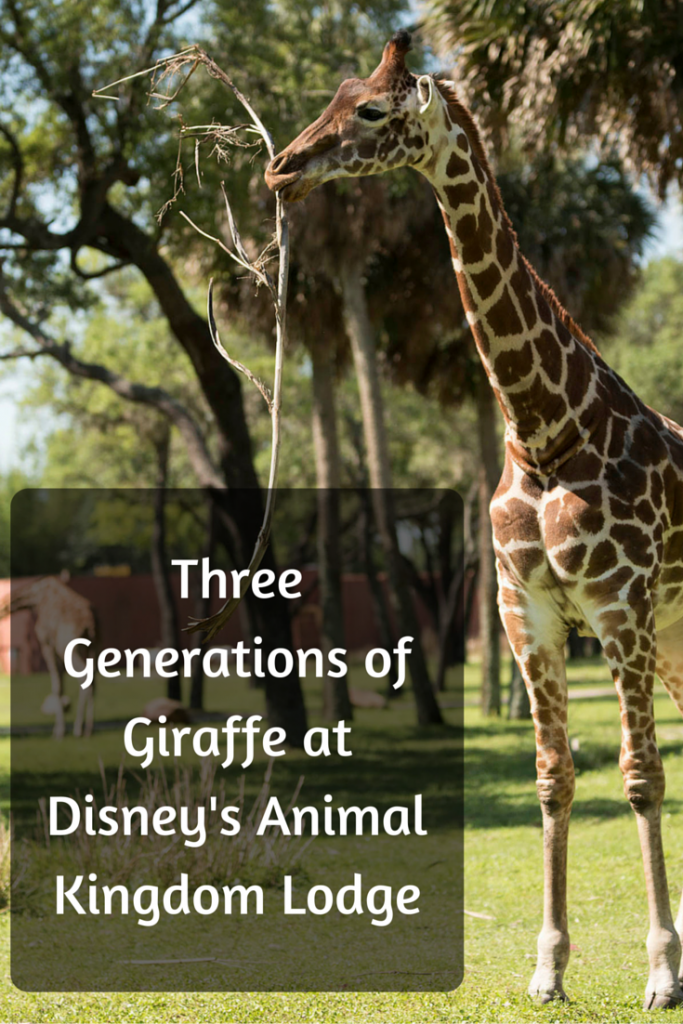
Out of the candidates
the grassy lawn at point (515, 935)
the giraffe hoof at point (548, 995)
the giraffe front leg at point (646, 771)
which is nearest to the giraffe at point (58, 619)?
the grassy lawn at point (515, 935)

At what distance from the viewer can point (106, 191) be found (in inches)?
464

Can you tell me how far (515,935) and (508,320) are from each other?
11.2 feet

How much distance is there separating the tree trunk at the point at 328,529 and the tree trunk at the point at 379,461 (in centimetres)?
75

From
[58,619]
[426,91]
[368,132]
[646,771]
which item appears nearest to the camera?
[368,132]

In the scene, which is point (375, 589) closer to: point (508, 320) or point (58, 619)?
point (58, 619)

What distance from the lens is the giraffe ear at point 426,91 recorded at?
4.09m

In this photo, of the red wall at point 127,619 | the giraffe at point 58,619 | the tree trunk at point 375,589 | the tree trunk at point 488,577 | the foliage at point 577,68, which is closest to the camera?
the foliage at point 577,68

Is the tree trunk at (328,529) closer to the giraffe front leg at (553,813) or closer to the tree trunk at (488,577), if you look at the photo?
the tree trunk at (488,577)

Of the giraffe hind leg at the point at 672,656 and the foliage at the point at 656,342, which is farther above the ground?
the foliage at the point at 656,342

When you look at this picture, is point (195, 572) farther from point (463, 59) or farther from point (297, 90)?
point (463, 59)

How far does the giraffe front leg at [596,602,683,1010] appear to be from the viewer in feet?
13.7

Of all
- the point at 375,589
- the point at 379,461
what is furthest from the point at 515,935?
the point at 375,589

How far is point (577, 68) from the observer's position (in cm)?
979

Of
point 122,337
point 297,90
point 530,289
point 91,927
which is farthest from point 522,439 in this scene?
point 122,337
